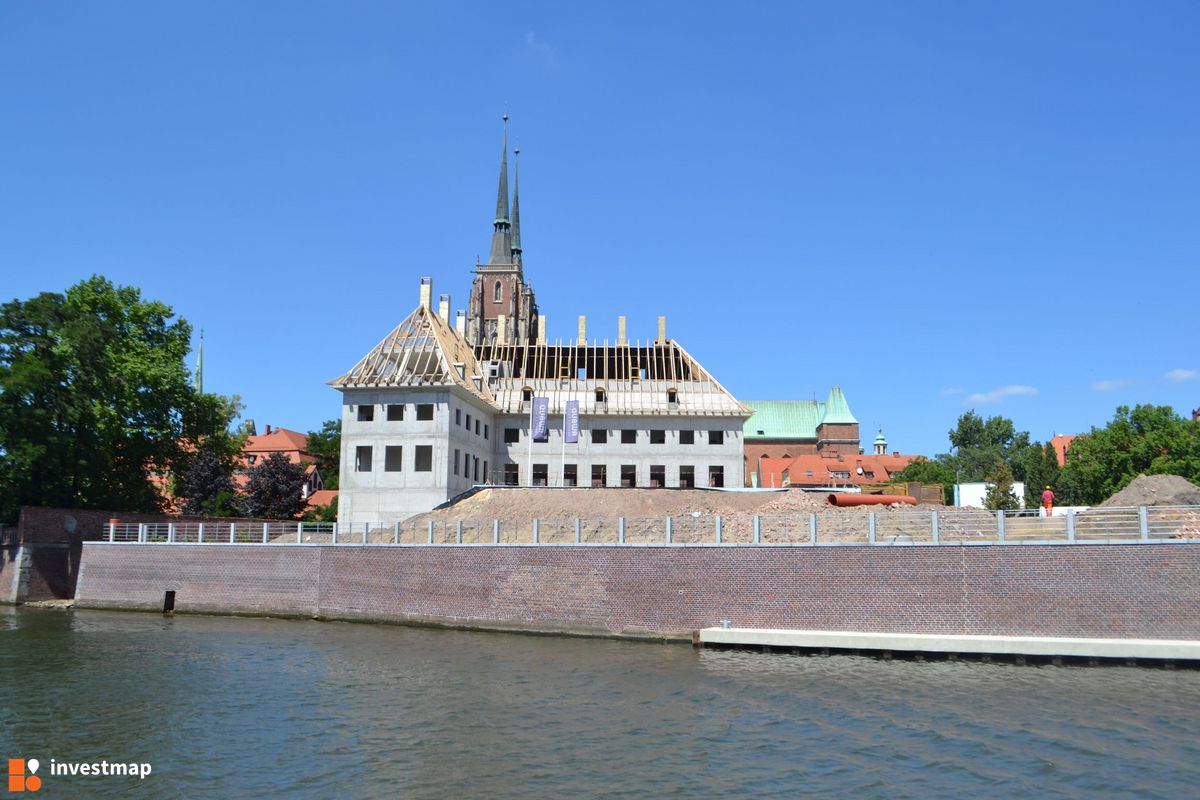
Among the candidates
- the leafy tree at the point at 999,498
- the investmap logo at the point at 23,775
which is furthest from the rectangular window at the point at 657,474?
the investmap logo at the point at 23,775

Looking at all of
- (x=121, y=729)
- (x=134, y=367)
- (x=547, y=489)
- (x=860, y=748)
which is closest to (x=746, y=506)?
(x=547, y=489)

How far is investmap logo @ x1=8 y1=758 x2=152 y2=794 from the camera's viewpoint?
17.7 m

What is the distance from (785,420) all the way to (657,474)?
267 ft

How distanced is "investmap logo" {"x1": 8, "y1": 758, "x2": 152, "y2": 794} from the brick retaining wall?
20.4m

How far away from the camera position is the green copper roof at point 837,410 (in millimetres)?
135750

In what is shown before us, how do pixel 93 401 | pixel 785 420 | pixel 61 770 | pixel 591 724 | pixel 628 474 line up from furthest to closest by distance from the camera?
pixel 785 420 → pixel 628 474 → pixel 93 401 → pixel 591 724 → pixel 61 770

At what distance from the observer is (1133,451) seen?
7781cm

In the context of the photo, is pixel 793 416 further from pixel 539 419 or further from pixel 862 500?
pixel 862 500

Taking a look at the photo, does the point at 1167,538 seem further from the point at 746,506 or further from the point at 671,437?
the point at 671,437

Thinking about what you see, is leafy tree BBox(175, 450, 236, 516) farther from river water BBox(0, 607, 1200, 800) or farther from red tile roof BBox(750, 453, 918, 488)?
red tile roof BBox(750, 453, 918, 488)

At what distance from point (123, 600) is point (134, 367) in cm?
1849

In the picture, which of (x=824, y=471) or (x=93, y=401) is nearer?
(x=93, y=401)

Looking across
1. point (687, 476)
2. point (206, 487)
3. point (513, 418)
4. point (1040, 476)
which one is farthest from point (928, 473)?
point (206, 487)

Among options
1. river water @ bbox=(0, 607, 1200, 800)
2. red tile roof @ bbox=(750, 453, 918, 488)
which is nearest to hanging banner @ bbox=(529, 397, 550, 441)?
river water @ bbox=(0, 607, 1200, 800)
